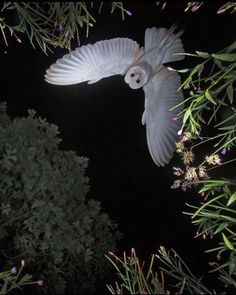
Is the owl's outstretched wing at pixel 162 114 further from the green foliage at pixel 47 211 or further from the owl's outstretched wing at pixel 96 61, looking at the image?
the green foliage at pixel 47 211

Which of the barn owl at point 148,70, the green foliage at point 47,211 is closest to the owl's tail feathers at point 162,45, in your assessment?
the barn owl at point 148,70

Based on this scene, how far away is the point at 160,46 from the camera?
2.04 meters

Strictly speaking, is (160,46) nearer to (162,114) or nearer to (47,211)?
(162,114)

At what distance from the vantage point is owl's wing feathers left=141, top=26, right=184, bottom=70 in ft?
6.64

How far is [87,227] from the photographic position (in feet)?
6.45

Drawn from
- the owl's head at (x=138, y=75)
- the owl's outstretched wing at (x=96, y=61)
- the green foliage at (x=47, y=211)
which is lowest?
the green foliage at (x=47, y=211)

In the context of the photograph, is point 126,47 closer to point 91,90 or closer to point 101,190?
point 91,90

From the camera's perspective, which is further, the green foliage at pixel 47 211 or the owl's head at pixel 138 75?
the owl's head at pixel 138 75

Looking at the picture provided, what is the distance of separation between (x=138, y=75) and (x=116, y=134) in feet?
1.27

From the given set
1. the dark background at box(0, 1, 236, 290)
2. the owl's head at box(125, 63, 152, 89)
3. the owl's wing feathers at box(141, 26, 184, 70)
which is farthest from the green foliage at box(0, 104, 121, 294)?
the owl's wing feathers at box(141, 26, 184, 70)

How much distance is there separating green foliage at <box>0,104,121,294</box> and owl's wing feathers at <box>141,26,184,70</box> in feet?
2.20

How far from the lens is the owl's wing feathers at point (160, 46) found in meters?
2.02

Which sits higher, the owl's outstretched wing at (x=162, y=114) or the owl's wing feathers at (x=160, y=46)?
the owl's wing feathers at (x=160, y=46)

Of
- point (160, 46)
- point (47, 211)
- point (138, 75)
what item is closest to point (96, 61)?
point (138, 75)
